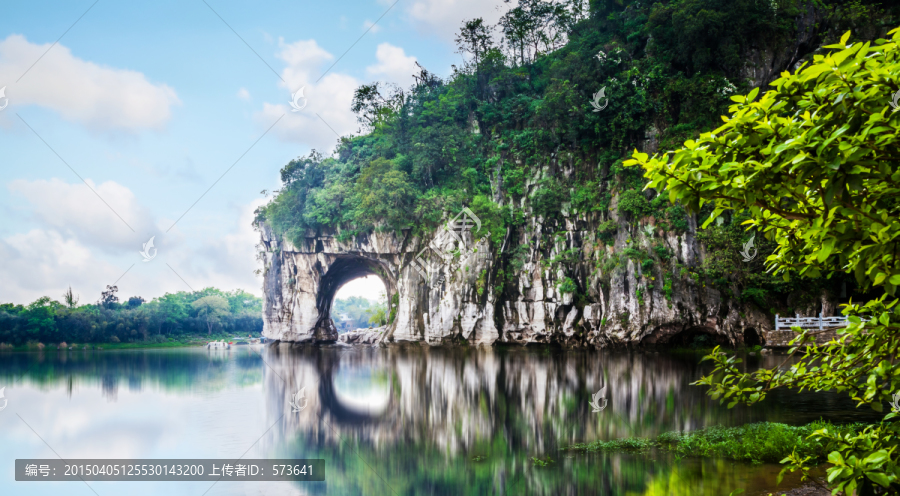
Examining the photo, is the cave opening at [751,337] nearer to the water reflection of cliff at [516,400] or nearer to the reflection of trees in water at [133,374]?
the water reflection of cliff at [516,400]

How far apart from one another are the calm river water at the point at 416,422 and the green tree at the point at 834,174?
412 centimetres

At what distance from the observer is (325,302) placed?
98.1 feet

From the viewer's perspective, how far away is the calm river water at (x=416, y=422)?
6.17m

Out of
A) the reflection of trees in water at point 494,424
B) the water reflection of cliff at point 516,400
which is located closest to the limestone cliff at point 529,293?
the water reflection of cliff at point 516,400

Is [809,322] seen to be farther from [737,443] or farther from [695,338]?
[737,443]

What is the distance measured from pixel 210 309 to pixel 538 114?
2935cm

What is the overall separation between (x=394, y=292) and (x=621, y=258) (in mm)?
12257

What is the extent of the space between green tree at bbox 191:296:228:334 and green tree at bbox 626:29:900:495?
42.0m

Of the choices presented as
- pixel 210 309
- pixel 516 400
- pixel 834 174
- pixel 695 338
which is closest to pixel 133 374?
pixel 516 400

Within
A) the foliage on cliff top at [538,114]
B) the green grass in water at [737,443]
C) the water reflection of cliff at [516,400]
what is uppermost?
the foliage on cliff top at [538,114]

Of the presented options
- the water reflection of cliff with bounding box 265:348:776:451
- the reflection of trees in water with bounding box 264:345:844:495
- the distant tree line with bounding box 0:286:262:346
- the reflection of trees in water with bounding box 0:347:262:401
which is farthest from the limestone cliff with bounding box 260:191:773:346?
the distant tree line with bounding box 0:286:262:346

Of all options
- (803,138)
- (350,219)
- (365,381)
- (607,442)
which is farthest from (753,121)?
(350,219)

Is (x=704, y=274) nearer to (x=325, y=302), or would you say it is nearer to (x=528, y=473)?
(x=528, y=473)

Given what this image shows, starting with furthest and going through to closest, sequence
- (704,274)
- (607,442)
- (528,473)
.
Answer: (704,274) → (607,442) → (528,473)
